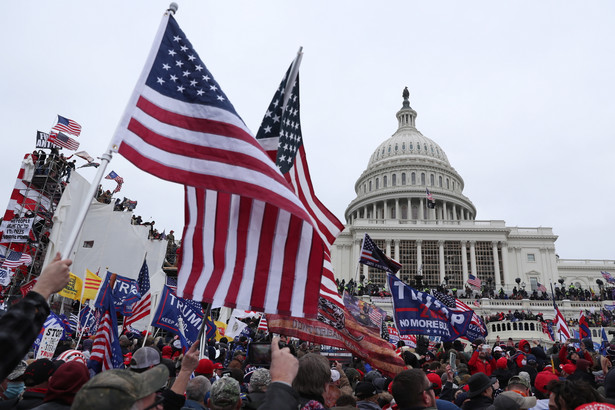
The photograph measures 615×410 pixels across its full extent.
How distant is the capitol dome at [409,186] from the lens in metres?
78.9

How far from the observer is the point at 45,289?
2.61 m

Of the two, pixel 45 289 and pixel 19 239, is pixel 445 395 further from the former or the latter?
pixel 19 239

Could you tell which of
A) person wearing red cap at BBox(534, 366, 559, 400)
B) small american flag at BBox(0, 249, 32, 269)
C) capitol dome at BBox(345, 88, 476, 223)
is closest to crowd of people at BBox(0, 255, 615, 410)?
person wearing red cap at BBox(534, 366, 559, 400)

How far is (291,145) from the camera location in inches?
265

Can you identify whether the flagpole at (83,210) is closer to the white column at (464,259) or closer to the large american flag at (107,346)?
the large american flag at (107,346)

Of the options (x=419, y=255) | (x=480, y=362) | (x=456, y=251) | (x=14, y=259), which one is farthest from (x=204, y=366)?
(x=456, y=251)

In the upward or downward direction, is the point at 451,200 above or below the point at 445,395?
above

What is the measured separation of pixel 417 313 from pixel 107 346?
666cm

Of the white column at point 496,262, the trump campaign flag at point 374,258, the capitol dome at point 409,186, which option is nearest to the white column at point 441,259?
the white column at point 496,262

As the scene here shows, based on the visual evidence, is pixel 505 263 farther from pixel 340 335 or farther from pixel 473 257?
pixel 340 335

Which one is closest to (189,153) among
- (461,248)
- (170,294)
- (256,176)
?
(256,176)

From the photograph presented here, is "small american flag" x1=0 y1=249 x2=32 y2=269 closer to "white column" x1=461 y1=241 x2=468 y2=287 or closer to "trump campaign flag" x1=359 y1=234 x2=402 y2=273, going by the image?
"trump campaign flag" x1=359 y1=234 x2=402 y2=273

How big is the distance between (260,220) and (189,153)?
3.51 ft

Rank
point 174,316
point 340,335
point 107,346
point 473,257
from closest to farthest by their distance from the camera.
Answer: point 107,346
point 340,335
point 174,316
point 473,257
